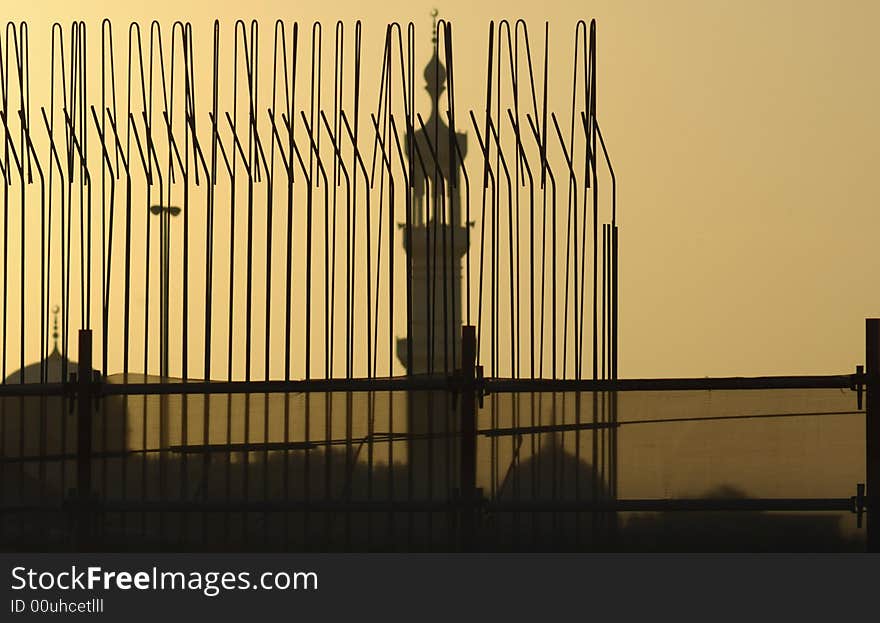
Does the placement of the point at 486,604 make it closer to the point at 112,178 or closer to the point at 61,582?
the point at 61,582

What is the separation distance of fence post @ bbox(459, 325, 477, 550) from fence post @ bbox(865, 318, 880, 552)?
186 centimetres

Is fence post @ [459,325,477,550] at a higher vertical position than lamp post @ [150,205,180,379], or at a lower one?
lower

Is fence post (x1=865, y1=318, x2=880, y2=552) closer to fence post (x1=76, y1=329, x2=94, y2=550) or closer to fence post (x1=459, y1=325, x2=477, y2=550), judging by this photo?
fence post (x1=459, y1=325, x2=477, y2=550)

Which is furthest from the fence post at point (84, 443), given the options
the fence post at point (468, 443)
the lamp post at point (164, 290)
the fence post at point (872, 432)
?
the fence post at point (872, 432)

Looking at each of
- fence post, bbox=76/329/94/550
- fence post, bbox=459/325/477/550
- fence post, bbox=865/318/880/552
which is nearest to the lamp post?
fence post, bbox=76/329/94/550

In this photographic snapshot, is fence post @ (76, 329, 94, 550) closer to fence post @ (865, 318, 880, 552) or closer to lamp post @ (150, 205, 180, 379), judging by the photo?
lamp post @ (150, 205, 180, 379)

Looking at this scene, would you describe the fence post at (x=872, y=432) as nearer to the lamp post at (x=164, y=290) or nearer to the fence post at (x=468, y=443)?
the fence post at (x=468, y=443)

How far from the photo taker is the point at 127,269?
8.12m

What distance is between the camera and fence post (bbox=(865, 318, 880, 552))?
749 centimetres

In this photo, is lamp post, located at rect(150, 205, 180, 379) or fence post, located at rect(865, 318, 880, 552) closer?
fence post, located at rect(865, 318, 880, 552)

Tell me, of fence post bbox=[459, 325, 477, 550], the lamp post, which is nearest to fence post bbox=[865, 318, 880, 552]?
fence post bbox=[459, 325, 477, 550]

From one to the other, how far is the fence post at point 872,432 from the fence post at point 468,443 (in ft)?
6.10

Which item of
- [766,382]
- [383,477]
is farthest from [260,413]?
[766,382]

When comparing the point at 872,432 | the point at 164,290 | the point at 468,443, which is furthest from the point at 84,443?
the point at 872,432
